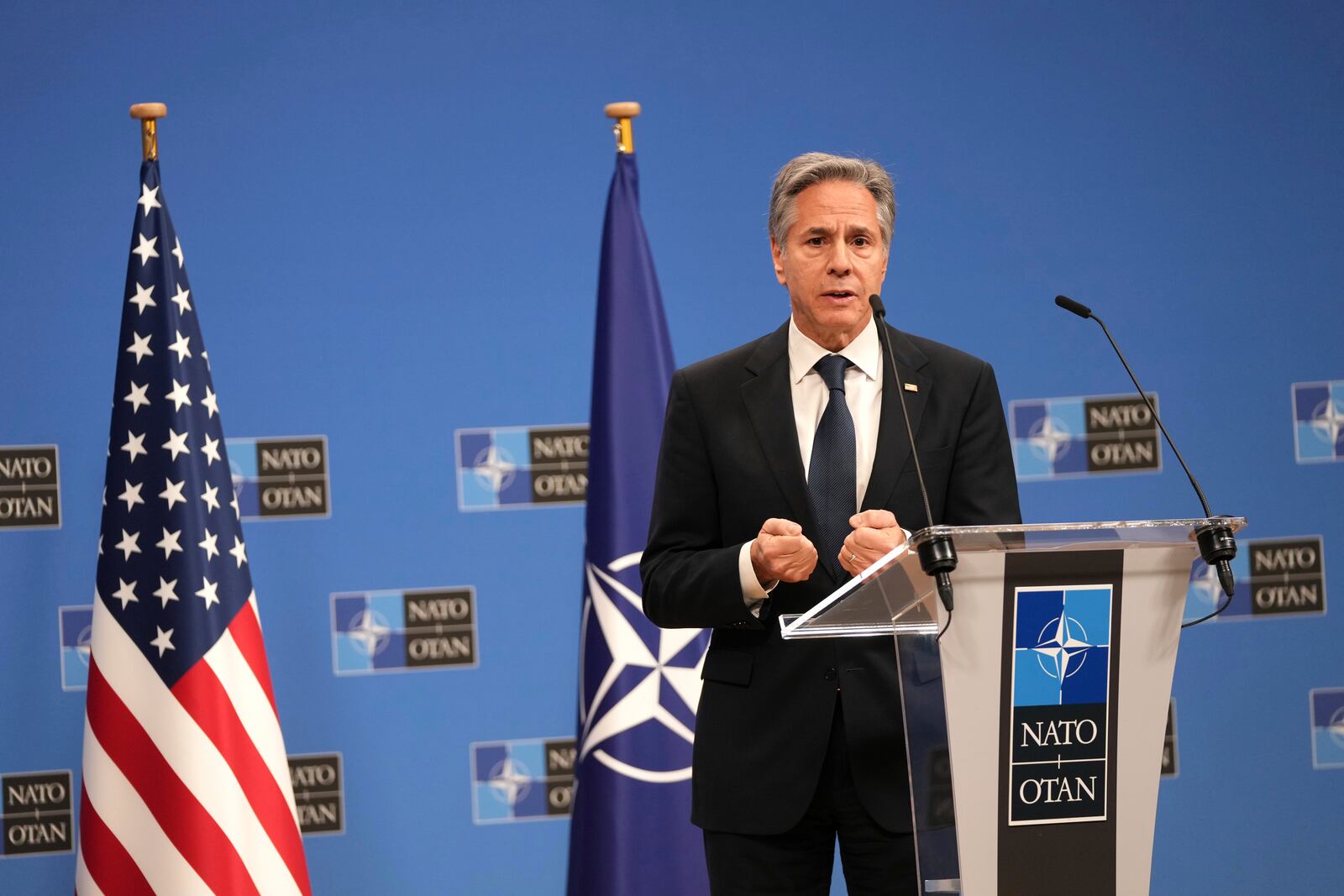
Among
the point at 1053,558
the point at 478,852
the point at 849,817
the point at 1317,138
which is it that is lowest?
the point at 478,852

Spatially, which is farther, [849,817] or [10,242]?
[10,242]

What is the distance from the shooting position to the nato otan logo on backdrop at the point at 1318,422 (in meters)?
3.75

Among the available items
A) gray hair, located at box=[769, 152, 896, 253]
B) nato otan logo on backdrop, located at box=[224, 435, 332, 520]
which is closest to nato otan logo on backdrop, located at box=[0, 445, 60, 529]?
nato otan logo on backdrop, located at box=[224, 435, 332, 520]

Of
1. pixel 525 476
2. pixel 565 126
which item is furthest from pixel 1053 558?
pixel 565 126

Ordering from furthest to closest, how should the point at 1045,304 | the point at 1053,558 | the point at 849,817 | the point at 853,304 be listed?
the point at 1045,304 < the point at 853,304 < the point at 849,817 < the point at 1053,558

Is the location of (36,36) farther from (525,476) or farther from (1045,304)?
(1045,304)

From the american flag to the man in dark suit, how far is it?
145 cm

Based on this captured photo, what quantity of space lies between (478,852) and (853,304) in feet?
7.42

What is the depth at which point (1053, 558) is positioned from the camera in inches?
53.3

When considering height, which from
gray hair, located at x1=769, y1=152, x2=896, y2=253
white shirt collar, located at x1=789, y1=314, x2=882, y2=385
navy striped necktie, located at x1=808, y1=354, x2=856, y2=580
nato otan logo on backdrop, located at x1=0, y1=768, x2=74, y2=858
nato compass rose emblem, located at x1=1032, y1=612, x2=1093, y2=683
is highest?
gray hair, located at x1=769, y1=152, x2=896, y2=253

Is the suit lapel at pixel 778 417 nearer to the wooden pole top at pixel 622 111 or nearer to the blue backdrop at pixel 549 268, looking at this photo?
the wooden pole top at pixel 622 111

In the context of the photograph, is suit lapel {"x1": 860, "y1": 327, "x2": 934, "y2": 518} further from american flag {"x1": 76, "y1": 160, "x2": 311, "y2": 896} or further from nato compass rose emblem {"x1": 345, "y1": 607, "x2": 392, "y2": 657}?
nato compass rose emblem {"x1": 345, "y1": 607, "x2": 392, "y2": 657}

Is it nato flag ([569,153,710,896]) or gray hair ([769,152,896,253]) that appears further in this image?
nato flag ([569,153,710,896])

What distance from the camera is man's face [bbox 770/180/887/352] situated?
184 centimetres
